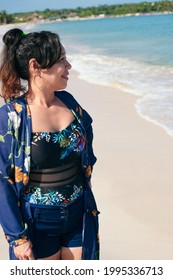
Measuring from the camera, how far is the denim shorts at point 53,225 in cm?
203

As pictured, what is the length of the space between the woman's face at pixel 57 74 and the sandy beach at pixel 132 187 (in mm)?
1760

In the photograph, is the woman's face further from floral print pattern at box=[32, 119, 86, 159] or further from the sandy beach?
the sandy beach

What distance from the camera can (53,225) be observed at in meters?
2.06

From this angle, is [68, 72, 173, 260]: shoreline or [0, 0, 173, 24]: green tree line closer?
[68, 72, 173, 260]: shoreline

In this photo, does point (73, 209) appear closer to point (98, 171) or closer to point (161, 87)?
point (98, 171)

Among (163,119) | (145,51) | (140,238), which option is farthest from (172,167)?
(145,51)

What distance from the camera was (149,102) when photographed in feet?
27.9

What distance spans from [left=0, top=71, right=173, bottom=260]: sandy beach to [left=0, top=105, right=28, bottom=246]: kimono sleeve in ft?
5.12

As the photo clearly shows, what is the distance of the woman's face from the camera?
201cm

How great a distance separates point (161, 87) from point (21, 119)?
8679mm

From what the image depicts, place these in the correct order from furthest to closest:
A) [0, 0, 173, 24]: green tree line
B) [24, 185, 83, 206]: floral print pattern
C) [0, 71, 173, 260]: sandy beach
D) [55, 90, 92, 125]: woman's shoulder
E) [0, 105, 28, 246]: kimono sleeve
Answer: [0, 0, 173, 24]: green tree line < [0, 71, 173, 260]: sandy beach < [55, 90, 92, 125]: woman's shoulder < [24, 185, 83, 206]: floral print pattern < [0, 105, 28, 246]: kimono sleeve

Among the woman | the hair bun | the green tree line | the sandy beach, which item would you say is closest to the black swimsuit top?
the woman

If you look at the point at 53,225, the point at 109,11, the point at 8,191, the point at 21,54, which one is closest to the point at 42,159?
the point at 8,191

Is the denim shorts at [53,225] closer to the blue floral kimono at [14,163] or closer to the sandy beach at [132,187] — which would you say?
the blue floral kimono at [14,163]
